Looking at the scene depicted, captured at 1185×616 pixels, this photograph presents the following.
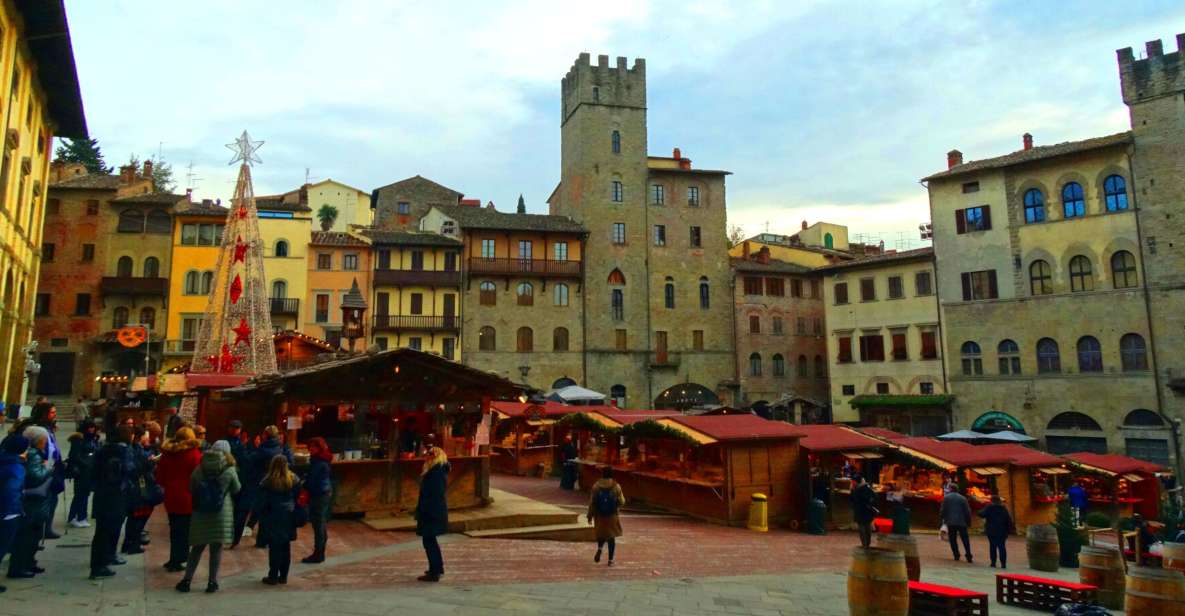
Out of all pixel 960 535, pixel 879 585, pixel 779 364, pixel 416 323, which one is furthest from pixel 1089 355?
pixel 879 585

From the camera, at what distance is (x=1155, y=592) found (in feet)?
25.0

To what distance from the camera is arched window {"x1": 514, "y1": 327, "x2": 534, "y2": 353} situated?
42562 millimetres

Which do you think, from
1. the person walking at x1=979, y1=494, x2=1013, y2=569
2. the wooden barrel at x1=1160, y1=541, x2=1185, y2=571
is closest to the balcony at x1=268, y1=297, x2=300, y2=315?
the person walking at x1=979, y1=494, x2=1013, y2=569

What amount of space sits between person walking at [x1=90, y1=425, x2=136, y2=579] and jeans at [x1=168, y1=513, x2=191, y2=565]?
20.2 inches

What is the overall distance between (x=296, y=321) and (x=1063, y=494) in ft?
115

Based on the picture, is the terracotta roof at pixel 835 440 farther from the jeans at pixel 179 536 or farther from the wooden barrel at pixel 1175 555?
the jeans at pixel 179 536

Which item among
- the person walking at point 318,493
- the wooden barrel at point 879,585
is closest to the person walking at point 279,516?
the person walking at point 318,493

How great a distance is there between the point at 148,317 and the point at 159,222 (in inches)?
206

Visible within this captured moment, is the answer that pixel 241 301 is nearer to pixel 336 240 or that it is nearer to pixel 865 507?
pixel 865 507

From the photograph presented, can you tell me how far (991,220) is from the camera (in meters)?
38.3

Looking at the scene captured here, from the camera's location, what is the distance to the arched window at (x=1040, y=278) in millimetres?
36375

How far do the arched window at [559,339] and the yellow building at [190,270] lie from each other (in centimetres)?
1834

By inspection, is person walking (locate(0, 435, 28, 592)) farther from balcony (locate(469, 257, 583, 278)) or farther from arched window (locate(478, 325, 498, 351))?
balcony (locate(469, 257, 583, 278))

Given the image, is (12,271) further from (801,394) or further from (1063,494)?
(801,394)
